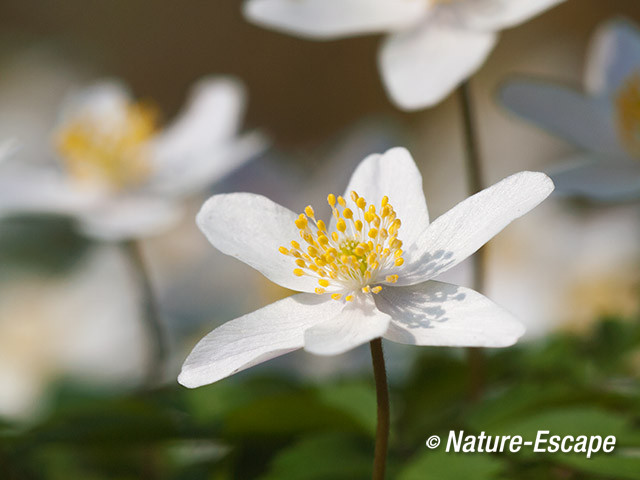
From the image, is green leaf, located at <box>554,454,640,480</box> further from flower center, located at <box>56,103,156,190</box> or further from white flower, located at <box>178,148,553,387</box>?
flower center, located at <box>56,103,156,190</box>

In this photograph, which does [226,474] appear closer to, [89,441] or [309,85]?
[89,441]

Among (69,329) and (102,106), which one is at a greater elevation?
(102,106)

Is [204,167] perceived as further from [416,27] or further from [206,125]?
[416,27]

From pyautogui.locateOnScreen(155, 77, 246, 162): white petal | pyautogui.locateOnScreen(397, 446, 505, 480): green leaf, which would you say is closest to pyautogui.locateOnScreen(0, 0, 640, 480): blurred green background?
pyautogui.locateOnScreen(397, 446, 505, 480): green leaf

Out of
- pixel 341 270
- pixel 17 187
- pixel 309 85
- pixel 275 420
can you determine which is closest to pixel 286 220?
pixel 341 270

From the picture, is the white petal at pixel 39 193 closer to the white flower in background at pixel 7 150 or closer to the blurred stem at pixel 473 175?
the white flower in background at pixel 7 150

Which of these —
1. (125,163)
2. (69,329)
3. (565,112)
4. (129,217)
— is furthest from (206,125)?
(565,112)
